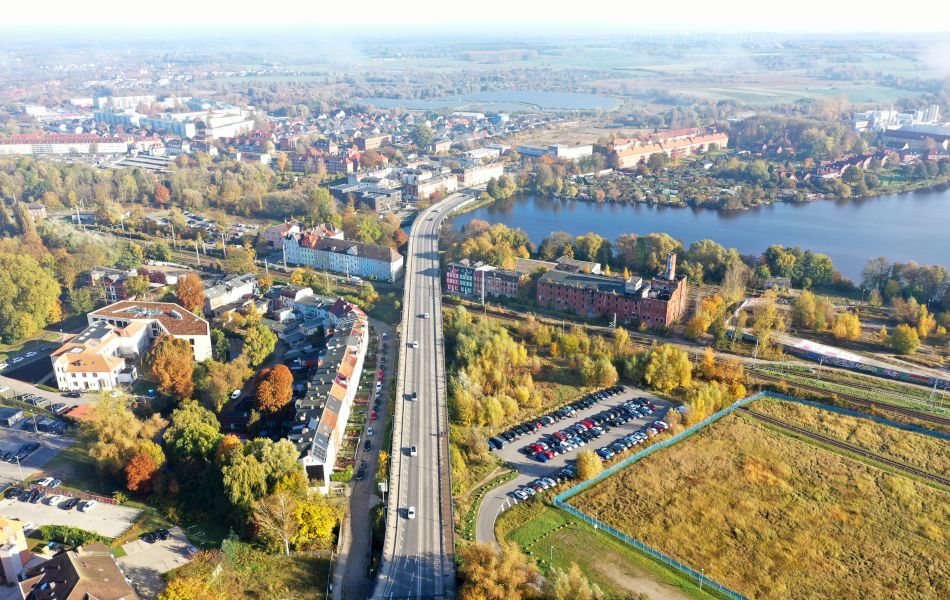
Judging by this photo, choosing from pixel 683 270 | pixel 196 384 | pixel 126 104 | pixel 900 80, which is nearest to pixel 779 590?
pixel 196 384

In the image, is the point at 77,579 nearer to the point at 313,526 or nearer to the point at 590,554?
the point at 313,526

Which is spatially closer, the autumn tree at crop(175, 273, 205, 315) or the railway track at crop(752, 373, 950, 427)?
the railway track at crop(752, 373, 950, 427)

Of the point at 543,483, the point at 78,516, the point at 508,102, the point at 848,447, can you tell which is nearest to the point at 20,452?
the point at 78,516

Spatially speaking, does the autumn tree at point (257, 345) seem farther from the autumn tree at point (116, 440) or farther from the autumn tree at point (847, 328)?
the autumn tree at point (847, 328)

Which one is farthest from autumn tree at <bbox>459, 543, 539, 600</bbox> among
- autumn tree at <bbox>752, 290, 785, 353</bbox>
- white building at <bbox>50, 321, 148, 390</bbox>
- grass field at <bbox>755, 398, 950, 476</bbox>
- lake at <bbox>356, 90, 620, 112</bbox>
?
lake at <bbox>356, 90, 620, 112</bbox>

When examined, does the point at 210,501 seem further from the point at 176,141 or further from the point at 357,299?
Answer: the point at 176,141

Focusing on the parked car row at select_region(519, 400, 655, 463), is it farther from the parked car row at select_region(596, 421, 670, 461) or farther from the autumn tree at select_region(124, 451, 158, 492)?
the autumn tree at select_region(124, 451, 158, 492)
